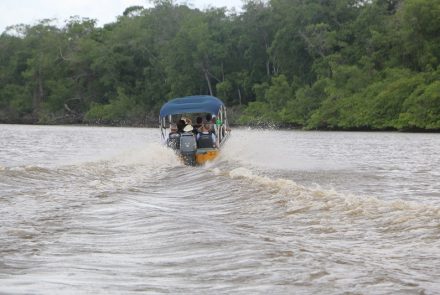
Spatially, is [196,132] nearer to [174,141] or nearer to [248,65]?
[174,141]

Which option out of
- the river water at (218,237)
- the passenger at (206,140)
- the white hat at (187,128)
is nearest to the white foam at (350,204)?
the river water at (218,237)

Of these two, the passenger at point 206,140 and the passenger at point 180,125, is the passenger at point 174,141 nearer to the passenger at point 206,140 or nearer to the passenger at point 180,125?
the passenger at point 180,125

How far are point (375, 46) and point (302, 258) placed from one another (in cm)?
5414

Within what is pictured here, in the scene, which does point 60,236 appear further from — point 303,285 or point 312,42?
point 312,42

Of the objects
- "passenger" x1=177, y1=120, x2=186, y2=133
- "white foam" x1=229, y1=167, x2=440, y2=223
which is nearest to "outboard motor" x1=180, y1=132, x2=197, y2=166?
"passenger" x1=177, y1=120, x2=186, y2=133

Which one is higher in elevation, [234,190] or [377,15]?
[377,15]

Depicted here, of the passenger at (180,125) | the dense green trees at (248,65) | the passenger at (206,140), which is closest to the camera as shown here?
the passenger at (206,140)

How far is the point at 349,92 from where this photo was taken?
55.2 metres

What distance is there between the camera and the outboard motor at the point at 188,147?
1670 centimetres

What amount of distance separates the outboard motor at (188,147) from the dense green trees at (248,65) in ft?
99.2

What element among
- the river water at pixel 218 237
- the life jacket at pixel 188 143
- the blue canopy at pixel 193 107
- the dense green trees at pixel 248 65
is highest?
the dense green trees at pixel 248 65

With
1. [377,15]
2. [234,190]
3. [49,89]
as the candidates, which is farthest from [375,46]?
[234,190]

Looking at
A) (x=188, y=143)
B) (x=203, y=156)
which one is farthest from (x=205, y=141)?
(x=188, y=143)

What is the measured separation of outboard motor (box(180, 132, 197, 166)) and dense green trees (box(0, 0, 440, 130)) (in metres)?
30.2
